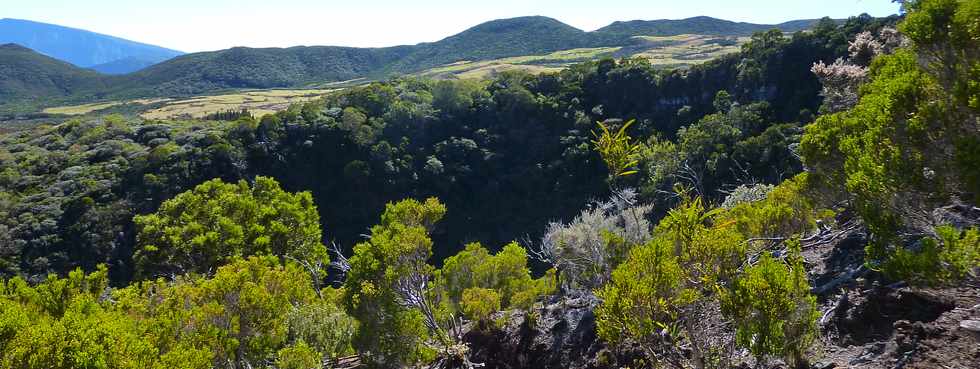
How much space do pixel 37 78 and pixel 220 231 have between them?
15518 centimetres

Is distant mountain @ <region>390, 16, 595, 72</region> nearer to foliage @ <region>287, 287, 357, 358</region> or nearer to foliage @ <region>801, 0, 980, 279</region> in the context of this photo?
foliage @ <region>287, 287, 357, 358</region>

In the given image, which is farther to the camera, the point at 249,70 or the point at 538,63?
the point at 249,70

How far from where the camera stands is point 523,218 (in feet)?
157

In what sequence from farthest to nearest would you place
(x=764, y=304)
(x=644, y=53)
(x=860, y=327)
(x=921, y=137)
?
(x=644, y=53), (x=860, y=327), (x=921, y=137), (x=764, y=304)

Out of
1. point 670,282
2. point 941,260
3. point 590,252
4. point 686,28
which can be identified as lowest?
point 590,252

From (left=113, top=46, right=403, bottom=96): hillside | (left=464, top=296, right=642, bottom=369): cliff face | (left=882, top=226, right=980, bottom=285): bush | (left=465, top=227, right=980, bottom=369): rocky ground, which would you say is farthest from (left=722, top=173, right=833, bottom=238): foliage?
(left=113, top=46, right=403, bottom=96): hillside

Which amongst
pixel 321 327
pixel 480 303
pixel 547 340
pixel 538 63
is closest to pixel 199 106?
pixel 538 63

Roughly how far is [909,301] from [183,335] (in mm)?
11493

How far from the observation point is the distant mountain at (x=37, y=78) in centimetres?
12462

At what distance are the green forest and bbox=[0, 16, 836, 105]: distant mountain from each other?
86416 millimetres

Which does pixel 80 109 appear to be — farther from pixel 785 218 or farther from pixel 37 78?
pixel 785 218

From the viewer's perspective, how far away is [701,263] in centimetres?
696

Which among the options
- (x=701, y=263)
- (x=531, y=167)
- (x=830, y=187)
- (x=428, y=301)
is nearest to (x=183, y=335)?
(x=428, y=301)

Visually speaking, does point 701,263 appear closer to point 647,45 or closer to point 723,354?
point 723,354
